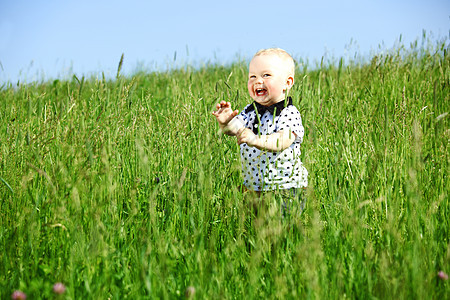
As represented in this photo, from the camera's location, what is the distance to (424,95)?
386cm

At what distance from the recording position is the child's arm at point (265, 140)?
6.56 feet

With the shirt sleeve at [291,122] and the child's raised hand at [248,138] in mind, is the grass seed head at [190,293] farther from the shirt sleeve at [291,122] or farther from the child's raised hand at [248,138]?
the shirt sleeve at [291,122]

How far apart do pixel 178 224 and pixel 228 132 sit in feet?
1.79

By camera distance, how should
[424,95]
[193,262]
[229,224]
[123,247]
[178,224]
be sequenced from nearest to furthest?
1. [193,262]
2. [123,247]
3. [178,224]
4. [229,224]
5. [424,95]

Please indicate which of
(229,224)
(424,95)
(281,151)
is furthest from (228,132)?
(424,95)

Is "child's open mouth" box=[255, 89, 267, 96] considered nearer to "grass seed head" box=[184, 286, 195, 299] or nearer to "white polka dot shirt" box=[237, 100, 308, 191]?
"white polka dot shirt" box=[237, 100, 308, 191]

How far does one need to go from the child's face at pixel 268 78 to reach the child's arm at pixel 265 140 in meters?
0.24

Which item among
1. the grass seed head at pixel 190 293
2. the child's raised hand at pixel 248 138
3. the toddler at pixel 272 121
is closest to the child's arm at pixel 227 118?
the toddler at pixel 272 121

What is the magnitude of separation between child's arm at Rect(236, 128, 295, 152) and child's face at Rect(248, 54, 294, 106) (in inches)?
9.4

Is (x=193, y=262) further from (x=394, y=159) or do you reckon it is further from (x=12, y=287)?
(x=394, y=159)

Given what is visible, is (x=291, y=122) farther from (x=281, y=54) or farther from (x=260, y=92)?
(x=281, y=54)

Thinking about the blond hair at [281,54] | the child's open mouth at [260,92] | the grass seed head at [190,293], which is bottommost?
the grass seed head at [190,293]

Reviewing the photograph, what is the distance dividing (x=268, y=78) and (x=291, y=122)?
0.26 meters

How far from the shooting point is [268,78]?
221 cm
